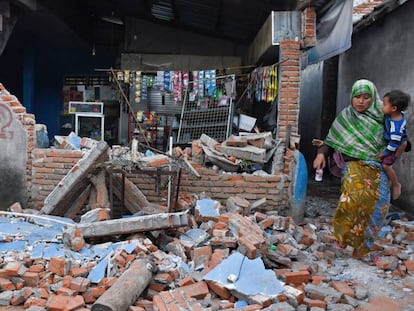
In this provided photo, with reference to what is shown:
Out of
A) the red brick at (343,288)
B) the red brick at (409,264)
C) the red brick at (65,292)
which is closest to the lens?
the red brick at (65,292)

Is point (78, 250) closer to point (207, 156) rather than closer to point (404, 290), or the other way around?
point (207, 156)

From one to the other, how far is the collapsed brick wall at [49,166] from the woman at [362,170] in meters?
3.64

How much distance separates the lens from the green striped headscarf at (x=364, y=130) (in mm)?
4934

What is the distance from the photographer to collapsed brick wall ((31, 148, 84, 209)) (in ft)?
21.9

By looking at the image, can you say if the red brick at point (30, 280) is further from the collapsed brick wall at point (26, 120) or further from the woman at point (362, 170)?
the woman at point (362, 170)

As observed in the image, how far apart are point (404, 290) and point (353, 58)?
23.5ft

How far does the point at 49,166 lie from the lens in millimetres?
6703

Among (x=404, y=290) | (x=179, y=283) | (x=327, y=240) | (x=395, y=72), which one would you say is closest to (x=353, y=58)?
(x=395, y=72)

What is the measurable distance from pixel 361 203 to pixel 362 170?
0.37m

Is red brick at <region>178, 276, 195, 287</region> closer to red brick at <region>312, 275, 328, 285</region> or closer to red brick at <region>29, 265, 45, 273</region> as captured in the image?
red brick at <region>312, 275, 328, 285</region>

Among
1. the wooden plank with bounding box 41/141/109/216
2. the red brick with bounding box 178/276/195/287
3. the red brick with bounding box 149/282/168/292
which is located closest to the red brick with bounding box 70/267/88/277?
the red brick with bounding box 149/282/168/292

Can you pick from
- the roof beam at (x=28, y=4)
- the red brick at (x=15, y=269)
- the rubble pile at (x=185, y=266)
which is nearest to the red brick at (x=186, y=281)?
the rubble pile at (x=185, y=266)

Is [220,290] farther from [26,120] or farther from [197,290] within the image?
[26,120]

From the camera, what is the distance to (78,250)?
4754 mm
